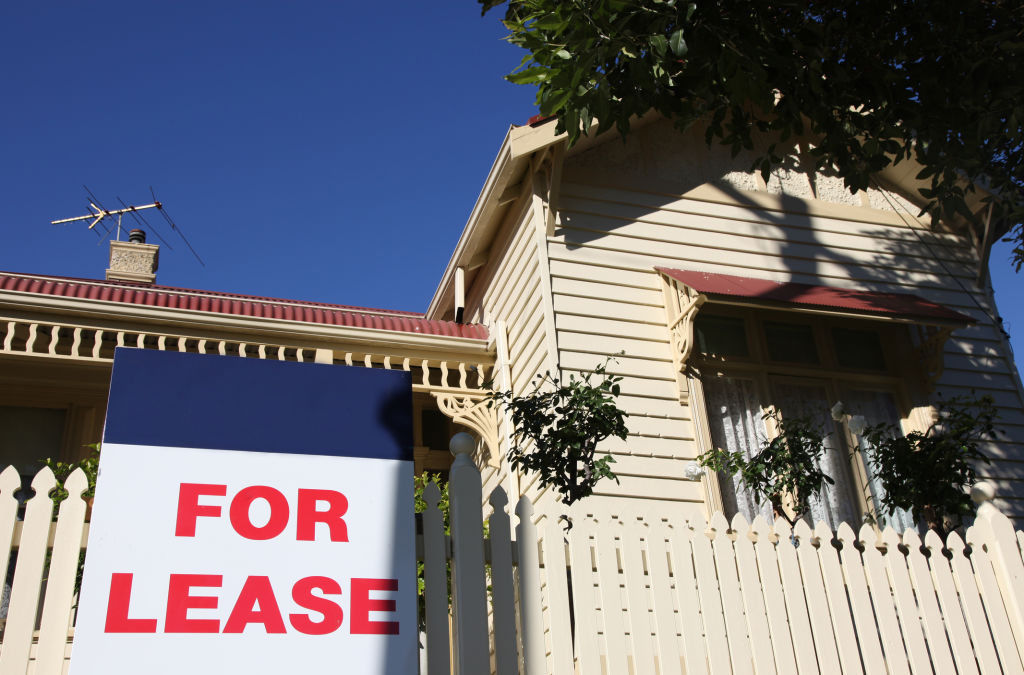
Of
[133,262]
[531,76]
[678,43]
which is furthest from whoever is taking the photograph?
[133,262]

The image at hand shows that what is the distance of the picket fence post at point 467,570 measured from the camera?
3.70 meters

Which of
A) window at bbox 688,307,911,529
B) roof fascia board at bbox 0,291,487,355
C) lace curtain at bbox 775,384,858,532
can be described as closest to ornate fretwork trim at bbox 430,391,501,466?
roof fascia board at bbox 0,291,487,355

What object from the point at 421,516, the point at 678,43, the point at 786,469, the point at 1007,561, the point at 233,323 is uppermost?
the point at 233,323

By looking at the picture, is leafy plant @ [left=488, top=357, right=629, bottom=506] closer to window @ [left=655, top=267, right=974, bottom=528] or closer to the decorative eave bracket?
the decorative eave bracket

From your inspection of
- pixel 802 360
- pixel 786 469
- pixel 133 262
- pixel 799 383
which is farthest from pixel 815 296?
pixel 133 262

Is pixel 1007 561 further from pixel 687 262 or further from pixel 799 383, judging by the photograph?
pixel 687 262

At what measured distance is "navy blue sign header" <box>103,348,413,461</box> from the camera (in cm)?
355

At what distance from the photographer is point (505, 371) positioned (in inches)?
389

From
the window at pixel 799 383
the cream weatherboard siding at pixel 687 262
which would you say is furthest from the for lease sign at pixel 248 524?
the window at pixel 799 383

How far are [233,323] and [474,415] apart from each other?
2.59 m

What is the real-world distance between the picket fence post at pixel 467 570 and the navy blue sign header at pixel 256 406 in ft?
0.91

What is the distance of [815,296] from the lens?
927cm

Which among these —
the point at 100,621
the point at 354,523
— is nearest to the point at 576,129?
the point at 354,523

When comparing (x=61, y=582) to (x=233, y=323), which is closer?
(x=61, y=582)
